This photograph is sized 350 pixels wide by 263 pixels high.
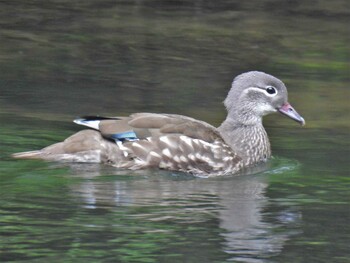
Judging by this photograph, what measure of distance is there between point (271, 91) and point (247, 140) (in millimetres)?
589

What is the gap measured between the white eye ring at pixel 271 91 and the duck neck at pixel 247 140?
1.33 ft

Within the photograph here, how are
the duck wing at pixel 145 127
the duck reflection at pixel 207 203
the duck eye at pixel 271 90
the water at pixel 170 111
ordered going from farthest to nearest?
the duck eye at pixel 271 90 → the duck wing at pixel 145 127 → the duck reflection at pixel 207 203 → the water at pixel 170 111

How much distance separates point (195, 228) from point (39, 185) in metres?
2.11

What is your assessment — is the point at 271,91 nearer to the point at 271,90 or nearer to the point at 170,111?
the point at 271,90

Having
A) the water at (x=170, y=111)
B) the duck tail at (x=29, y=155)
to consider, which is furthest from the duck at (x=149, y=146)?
the water at (x=170, y=111)

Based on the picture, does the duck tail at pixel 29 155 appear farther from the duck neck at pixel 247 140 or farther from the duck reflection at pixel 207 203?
the duck neck at pixel 247 140

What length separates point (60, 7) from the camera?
2214 centimetres

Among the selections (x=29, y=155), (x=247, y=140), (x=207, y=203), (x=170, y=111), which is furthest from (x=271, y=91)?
(x=29, y=155)

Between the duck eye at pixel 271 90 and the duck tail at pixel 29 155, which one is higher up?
the duck eye at pixel 271 90

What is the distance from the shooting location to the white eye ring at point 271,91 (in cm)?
1384

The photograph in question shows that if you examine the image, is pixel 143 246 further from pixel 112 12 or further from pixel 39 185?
pixel 112 12

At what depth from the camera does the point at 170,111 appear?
15.9m

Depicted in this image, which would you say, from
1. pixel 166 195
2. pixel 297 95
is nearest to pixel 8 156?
pixel 166 195

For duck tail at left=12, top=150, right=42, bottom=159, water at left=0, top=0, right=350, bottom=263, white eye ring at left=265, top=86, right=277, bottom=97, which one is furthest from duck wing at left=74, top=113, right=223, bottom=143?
white eye ring at left=265, top=86, right=277, bottom=97
